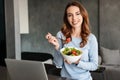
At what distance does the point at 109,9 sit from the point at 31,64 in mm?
4521

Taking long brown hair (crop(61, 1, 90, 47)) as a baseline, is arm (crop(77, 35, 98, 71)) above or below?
below

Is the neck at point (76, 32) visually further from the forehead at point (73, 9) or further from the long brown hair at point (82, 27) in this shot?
the forehead at point (73, 9)

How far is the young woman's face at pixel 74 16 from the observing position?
1.49 metres

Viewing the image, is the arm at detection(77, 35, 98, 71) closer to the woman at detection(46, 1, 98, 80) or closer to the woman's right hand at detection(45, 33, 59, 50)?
the woman at detection(46, 1, 98, 80)

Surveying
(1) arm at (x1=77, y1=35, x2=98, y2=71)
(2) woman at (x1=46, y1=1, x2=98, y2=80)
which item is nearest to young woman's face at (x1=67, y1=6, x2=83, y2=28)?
(2) woman at (x1=46, y1=1, x2=98, y2=80)

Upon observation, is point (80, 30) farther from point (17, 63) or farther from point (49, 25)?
point (49, 25)

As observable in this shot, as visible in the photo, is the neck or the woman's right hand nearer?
the woman's right hand

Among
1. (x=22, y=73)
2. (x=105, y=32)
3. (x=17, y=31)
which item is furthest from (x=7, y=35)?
(x=105, y=32)

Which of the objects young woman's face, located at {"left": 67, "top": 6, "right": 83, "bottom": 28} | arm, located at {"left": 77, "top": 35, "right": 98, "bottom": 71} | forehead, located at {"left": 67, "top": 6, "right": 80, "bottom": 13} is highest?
forehead, located at {"left": 67, "top": 6, "right": 80, "bottom": 13}

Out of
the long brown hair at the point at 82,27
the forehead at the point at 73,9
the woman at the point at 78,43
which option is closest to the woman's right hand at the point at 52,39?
the woman at the point at 78,43

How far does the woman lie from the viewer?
4.90 feet

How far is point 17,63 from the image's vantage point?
145 cm

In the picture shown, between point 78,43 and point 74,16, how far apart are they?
190 mm

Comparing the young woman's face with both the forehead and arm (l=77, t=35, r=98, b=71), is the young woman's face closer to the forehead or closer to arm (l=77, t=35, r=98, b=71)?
the forehead
